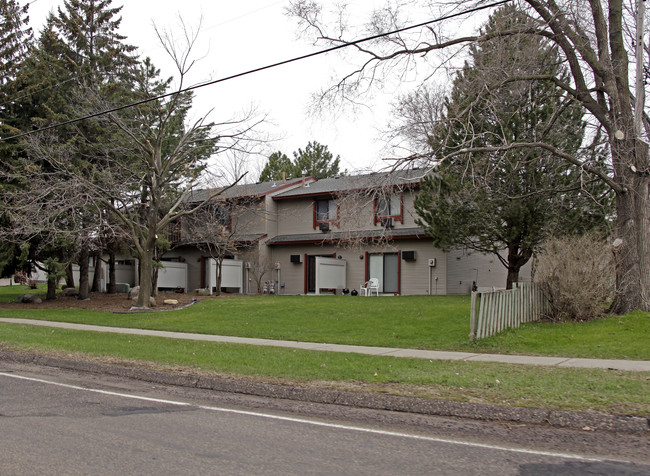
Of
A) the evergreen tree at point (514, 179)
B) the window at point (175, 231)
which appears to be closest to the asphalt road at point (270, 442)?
the evergreen tree at point (514, 179)

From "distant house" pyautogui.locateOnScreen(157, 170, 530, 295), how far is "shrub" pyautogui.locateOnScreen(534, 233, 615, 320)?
11.7 metres

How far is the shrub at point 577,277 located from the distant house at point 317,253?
11.7 metres

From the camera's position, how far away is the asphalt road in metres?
5.19

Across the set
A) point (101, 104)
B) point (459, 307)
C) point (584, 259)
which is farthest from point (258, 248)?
point (584, 259)

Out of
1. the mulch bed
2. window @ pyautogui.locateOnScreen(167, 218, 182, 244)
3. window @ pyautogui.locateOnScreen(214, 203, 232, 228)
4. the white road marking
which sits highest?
window @ pyautogui.locateOnScreen(214, 203, 232, 228)

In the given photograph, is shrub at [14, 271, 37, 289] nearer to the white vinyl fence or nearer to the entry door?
the entry door

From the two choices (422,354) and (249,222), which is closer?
(422,354)

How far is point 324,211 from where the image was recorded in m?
31.6

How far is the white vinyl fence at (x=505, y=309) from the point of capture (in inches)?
504

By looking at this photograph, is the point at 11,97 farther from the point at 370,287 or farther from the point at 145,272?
the point at 370,287

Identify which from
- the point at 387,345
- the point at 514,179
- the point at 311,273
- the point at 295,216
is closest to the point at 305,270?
the point at 311,273

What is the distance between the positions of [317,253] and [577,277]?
18210mm

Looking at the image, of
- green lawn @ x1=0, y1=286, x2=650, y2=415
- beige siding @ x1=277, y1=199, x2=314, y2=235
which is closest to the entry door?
beige siding @ x1=277, y1=199, x2=314, y2=235

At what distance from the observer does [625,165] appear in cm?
1526
